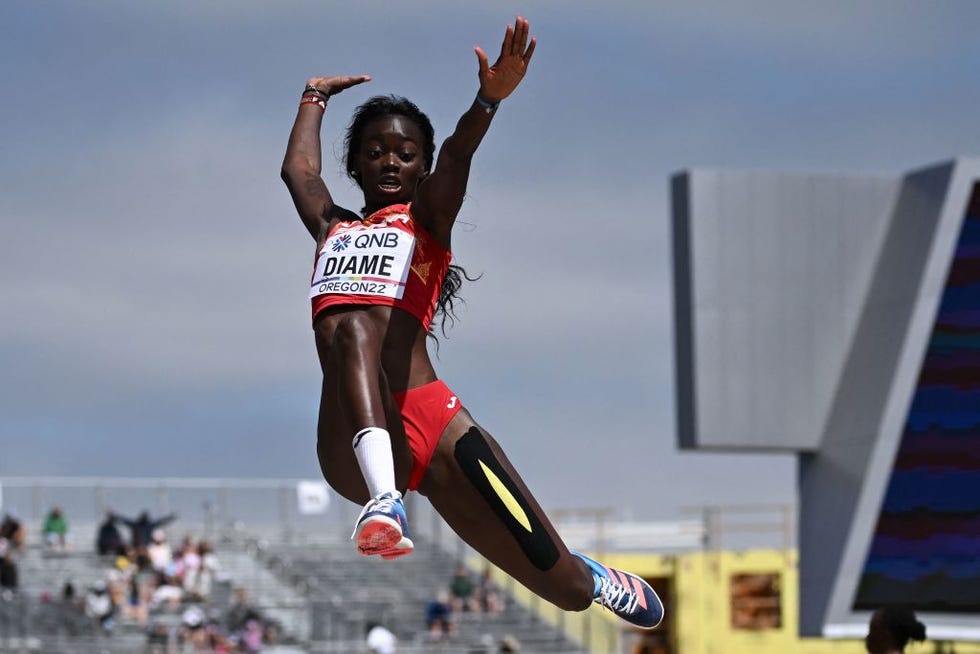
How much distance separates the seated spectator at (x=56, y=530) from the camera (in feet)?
79.5

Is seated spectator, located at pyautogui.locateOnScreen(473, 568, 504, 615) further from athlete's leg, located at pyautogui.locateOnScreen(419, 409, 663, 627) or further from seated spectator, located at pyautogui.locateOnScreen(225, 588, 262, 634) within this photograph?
athlete's leg, located at pyautogui.locateOnScreen(419, 409, 663, 627)

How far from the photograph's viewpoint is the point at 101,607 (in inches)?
845

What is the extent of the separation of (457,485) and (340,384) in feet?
1.94

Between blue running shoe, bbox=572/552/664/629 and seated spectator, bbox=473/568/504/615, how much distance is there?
1849 centimetres

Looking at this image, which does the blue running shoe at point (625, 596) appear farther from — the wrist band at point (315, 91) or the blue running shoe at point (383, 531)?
the wrist band at point (315, 91)

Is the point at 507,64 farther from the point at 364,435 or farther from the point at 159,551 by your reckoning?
the point at 159,551

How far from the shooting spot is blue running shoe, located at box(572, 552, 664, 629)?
6.72 metres

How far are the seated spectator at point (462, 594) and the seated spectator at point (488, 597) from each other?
0.30 feet

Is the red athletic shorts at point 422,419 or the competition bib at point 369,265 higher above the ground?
the competition bib at point 369,265

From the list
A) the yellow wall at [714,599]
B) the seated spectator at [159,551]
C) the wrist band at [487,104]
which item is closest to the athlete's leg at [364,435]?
the wrist band at [487,104]

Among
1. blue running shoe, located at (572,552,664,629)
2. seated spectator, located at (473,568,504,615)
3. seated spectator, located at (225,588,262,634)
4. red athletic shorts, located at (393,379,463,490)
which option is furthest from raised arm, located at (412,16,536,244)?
seated spectator, located at (473,568,504,615)

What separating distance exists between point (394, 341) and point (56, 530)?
19.1 meters

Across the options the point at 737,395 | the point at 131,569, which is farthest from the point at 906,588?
the point at 131,569

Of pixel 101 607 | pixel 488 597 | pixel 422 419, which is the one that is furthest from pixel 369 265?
pixel 488 597
